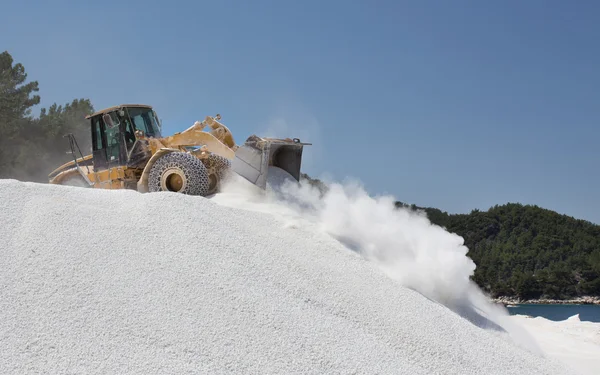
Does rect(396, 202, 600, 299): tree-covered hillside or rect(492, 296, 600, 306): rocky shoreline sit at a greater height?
rect(396, 202, 600, 299): tree-covered hillside

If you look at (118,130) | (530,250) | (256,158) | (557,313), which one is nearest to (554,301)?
(530,250)

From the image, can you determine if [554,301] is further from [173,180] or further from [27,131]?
[173,180]

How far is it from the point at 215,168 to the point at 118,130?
247cm

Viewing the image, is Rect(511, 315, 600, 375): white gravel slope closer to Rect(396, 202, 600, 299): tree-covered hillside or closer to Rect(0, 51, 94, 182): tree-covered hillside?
Rect(0, 51, 94, 182): tree-covered hillside

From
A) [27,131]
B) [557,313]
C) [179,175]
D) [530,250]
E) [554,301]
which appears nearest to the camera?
[179,175]

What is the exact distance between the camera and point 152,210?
946cm

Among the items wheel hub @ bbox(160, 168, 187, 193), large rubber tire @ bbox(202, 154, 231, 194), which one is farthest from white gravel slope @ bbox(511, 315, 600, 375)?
wheel hub @ bbox(160, 168, 187, 193)

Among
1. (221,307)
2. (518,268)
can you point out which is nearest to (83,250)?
(221,307)

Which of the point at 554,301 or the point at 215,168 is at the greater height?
the point at 215,168

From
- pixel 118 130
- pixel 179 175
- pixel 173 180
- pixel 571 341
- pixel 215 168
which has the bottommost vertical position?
pixel 571 341

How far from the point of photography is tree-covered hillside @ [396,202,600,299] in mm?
84875

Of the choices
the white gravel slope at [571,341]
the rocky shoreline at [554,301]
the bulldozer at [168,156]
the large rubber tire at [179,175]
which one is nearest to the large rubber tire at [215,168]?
the bulldozer at [168,156]

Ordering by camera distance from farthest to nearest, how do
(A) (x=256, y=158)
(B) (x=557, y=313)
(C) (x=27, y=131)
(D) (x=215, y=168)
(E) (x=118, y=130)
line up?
1. (B) (x=557, y=313)
2. (C) (x=27, y=131)
3. (E) (x=118, y=130)
4. (D) (x=215, y=168)
5. (A) (x=256, y=158)

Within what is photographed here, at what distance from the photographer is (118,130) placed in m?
13.5
